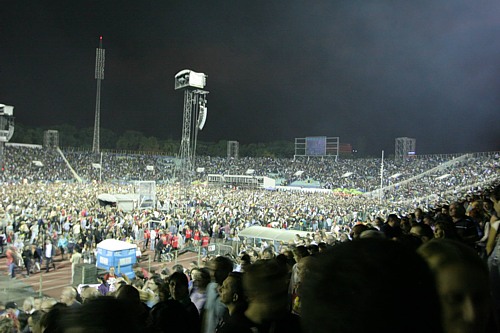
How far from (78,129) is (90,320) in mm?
127672

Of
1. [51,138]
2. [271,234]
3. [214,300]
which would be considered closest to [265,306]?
[214,300]

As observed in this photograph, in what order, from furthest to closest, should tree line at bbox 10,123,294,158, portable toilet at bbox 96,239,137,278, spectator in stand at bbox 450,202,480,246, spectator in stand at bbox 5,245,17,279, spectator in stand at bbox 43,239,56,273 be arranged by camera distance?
tree line at bbox 10,123,294,158, spectator in stand at bbox 43,239,56,273, spectator in stand at bbox 5,245,17,279, portable toilet at bbox 96,239,137,278, spectator in stand at bbox 450,202,480,246

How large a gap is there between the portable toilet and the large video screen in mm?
63037

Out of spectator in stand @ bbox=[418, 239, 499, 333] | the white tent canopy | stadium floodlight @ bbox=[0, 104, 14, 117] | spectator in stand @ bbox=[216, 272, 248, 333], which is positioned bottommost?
the white tent canopy

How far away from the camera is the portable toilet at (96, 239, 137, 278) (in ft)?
36.1

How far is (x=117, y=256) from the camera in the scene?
36.2ft

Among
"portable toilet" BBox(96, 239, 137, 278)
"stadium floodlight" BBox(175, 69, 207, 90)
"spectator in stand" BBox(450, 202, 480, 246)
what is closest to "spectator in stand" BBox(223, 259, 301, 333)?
"spectator in stand" BBox(450, 202, 480, 246)

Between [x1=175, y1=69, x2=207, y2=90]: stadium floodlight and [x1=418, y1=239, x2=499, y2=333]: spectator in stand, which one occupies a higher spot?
[x1=175, y1=69, x2=207, y2=90]: stadium floodlight

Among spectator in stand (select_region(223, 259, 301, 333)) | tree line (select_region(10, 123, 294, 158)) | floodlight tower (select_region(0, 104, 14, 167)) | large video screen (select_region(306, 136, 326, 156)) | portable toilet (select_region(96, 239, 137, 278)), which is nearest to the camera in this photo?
spectator in stand (select_region(223, 259, 301, 333))

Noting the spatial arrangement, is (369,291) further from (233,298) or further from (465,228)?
(465,228)

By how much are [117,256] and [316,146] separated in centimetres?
6461

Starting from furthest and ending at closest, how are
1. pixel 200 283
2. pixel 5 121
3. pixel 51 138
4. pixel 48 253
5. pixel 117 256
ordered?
pixel 51 138, pixel 5 121, pixel 48 253, pixel 117 256, pixel 200 283

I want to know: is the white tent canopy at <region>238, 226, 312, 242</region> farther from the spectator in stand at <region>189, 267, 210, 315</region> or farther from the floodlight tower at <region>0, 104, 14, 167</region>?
the floodlight tower at <region>0, 104, 14, 167</region>

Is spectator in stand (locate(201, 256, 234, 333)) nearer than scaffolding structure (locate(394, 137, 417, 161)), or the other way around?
spectator in stand (locate(201, 256, 234, 333))
